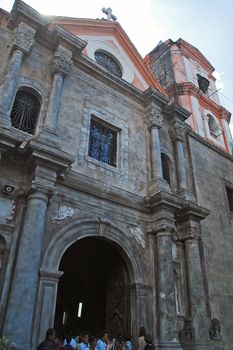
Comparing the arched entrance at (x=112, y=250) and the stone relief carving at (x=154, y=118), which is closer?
the arched entrance at (x=112, y=250)

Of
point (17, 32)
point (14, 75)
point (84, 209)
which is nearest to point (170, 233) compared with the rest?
point (84, 209)

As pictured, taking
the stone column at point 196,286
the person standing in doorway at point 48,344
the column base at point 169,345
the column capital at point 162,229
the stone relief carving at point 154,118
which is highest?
the stone relief carving at point 154,118

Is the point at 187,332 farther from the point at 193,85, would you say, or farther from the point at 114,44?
the point at 193,85

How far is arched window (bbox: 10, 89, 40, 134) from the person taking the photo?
318 inches

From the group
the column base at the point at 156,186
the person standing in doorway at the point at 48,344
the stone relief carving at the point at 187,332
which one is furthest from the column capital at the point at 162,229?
the person standing in doorway at the point at 48,344

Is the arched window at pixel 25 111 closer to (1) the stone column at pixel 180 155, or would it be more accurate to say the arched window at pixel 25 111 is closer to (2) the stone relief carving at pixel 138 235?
(2) the stone relief carving at pixel 138 235

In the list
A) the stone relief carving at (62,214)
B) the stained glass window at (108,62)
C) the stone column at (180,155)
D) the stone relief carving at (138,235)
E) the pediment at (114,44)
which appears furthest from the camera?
the stained glass window at (108,62)

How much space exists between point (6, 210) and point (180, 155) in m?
6.90

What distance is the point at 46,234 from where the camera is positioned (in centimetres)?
698

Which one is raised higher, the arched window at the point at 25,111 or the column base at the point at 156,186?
the arched window at the point at 25,111

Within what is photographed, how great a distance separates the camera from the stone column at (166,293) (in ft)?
24.5

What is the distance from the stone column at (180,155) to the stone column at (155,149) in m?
1.06

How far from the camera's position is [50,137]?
758 centimetres

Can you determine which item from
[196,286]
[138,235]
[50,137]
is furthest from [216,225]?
[50,137]
